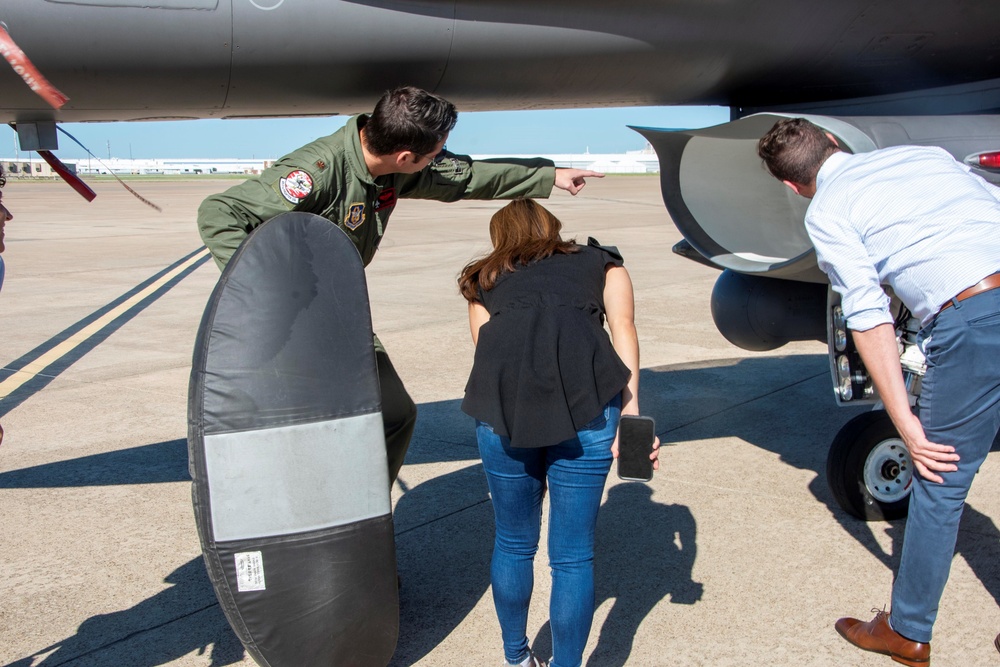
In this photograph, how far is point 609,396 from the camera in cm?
240

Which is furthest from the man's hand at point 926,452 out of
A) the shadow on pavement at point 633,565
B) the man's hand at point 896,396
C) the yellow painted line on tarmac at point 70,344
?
the yellow painted line on tarmac at point 70,344

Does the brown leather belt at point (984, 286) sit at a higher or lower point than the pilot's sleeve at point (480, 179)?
lower

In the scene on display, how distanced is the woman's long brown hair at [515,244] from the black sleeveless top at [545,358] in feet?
0.10

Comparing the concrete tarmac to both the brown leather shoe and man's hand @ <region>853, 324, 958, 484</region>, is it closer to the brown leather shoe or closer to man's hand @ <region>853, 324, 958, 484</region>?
the brown leather shoe

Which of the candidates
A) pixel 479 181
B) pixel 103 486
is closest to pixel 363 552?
pixel 479 181

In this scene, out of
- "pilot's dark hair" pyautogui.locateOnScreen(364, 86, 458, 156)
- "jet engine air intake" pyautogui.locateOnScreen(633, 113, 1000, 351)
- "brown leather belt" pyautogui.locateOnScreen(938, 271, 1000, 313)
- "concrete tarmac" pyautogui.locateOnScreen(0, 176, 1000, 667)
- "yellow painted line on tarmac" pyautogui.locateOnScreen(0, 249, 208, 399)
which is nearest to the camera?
"brown leather belt" pyautogui.locateOnScreen(938, 271, 1000, 313)

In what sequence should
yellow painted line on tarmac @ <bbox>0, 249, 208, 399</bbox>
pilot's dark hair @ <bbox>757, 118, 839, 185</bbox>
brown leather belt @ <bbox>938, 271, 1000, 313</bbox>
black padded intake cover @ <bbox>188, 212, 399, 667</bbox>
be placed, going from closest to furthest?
black padded intake cover @ <bbox>188, 212, 399, 667</bbox>, brown leather belt @ <bbox>938, 271, 1000, 313</bbox>, pilot's dark hair @ <bbox>757, 118, 839, 185</bbox>, yellow painted line on tarmac @ <bbox>0, 249, 208, 399</bbox>

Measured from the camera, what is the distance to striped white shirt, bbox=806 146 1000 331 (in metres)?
2.53

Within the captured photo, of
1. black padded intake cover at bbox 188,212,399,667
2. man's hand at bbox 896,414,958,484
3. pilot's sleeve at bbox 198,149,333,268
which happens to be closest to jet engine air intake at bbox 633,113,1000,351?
man's hand at bbox 896,414,958,484

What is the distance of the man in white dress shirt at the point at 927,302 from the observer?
99.2 inches

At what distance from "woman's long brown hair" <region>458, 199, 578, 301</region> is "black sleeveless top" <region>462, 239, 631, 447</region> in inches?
1.2

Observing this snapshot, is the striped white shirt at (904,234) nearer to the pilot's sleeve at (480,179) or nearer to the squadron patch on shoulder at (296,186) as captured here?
the pilot's sleeve at (480,179)

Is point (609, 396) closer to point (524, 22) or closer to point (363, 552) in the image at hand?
point (363, 552)

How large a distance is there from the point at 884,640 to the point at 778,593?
19.1 inches
